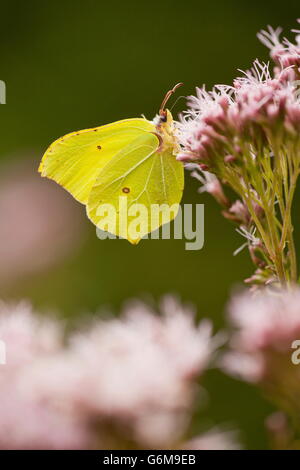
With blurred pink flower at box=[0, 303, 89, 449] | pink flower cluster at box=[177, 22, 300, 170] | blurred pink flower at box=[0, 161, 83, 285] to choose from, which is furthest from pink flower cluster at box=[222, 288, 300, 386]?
blurred pink flower at box=[0, 161, 83, 285]

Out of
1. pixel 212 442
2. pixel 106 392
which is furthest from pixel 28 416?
pixel 212 442

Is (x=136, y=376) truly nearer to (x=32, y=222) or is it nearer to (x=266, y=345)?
(x=266, y=345)

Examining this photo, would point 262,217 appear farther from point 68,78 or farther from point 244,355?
point 68,78

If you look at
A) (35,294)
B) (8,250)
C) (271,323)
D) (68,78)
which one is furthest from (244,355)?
(68,78)

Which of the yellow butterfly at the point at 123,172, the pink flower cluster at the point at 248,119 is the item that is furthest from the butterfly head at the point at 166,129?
the pink flower cluster at the point at 248,119

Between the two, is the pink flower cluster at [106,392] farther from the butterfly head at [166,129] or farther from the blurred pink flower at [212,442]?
the butterfly head at [166,129]
